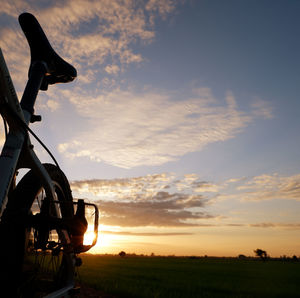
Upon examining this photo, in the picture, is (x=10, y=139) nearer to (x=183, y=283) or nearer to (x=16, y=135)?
(x=16, y=135)

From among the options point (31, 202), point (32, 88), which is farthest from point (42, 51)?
point (31, 202)

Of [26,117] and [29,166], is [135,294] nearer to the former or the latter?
[29,166]

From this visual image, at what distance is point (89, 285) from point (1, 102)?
888 centimetres

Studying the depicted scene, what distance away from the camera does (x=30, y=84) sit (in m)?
2.73

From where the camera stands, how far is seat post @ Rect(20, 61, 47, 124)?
8.72ft

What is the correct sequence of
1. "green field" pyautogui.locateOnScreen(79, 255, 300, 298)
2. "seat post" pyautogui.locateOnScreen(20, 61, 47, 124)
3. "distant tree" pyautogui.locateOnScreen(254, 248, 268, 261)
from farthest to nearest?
1. "distant tree" pyautogui.locateOnScreen(254, 248, 268, 261)
2. "green field" pyautogui.locateOnScreen(79, 255, 300, 298)
3. "seat post" pyautogui.locateOnScreen(20, 61, 47, 124)

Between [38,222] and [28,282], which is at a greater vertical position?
[38,222]

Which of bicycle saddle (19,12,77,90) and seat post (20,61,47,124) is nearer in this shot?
seat post (20,61,47,124)

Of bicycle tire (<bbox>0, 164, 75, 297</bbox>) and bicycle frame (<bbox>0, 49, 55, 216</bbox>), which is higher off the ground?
bicycle frame (<bbox>0, 49, 55, 216</bbox>)

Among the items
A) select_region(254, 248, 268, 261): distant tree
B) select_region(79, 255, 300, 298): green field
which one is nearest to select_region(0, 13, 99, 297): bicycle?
select_region(79, 255, 300, 298): green field

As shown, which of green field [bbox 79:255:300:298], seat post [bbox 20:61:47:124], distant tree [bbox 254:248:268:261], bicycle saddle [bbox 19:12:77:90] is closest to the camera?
seat post [bbox 20:61:47:124]

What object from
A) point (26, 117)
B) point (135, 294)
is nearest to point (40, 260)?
point (26, 117)

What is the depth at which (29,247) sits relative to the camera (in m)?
2.64

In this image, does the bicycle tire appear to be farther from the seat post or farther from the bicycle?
the seat post
